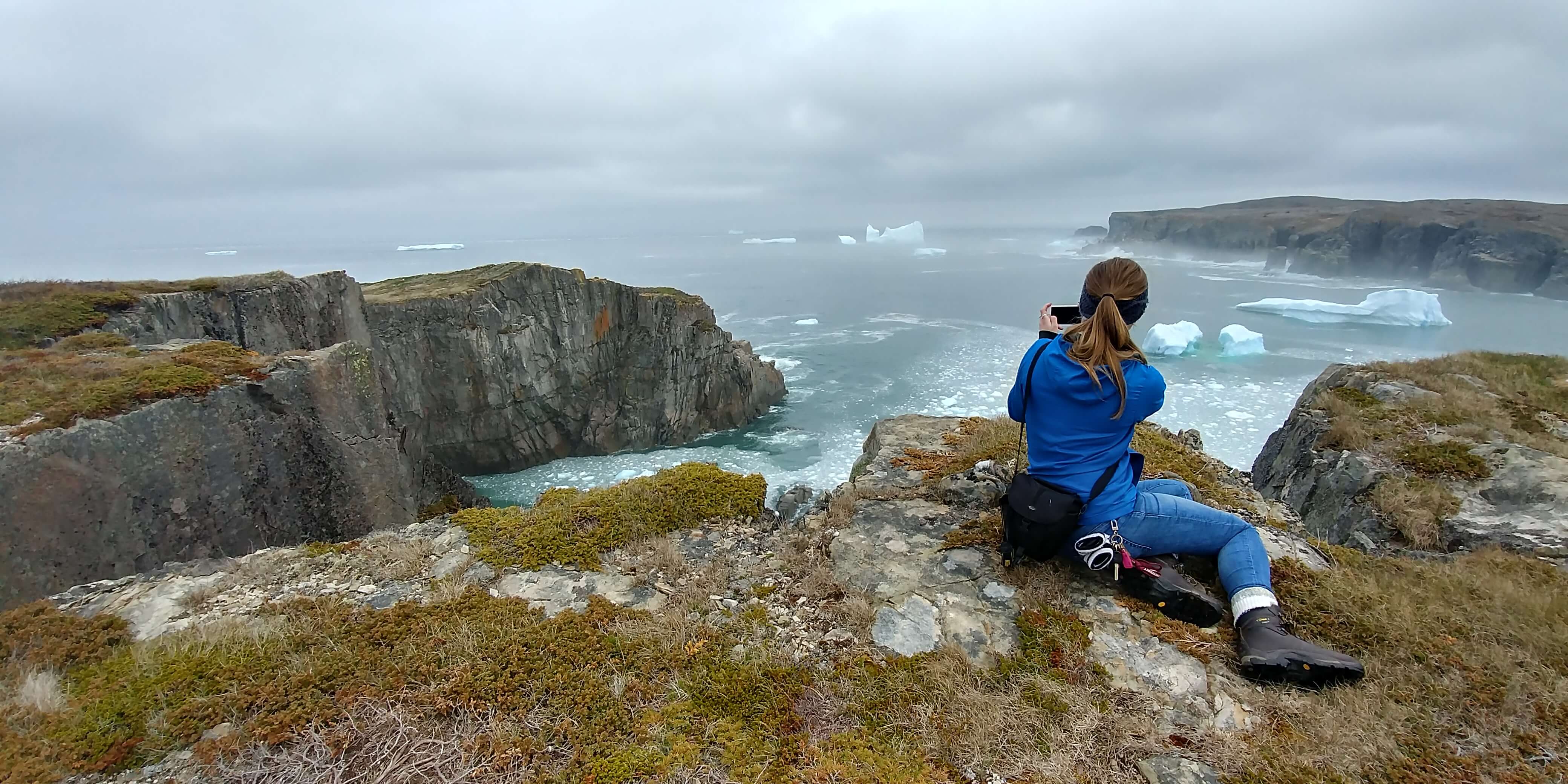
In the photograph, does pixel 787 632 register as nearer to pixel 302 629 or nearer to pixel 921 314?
pixel 302 629

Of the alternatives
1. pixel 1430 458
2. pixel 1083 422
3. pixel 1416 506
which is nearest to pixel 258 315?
pixel 1083 422

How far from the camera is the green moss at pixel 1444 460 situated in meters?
8.91

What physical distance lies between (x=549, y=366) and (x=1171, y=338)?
51.5m

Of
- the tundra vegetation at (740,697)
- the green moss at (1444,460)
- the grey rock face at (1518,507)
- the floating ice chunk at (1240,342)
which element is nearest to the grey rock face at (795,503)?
the tundra vegetation at (740,697)

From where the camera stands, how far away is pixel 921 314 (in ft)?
266

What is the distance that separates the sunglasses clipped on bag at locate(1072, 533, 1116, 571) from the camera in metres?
5.04

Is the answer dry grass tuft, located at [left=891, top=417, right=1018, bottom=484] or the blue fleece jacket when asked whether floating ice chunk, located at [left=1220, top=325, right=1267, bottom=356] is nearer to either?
dry grass tuft, located at [left=891, top=417, right=1018, bottom=484]

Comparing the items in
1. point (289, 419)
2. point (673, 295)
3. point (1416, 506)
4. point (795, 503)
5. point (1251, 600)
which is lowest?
point (1416, 506)

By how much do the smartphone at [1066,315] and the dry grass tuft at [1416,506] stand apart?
6863 mm

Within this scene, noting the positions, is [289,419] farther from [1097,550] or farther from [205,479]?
[1097,550]

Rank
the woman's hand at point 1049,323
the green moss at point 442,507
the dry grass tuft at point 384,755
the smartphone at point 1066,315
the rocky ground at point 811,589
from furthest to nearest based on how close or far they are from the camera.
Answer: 1. the green moss at point 442,507
2. the smartphone at point 1066,315
3. the woman's hand at point 1049,323
4. the rocky ground at point 811,589
5. the dry grass tuft at point 384,755

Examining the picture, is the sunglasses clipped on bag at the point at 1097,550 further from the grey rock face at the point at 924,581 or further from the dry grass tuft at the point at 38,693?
the dry grass tuft at the point at 38,693

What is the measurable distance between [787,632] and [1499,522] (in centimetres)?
960

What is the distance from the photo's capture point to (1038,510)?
5094mm
